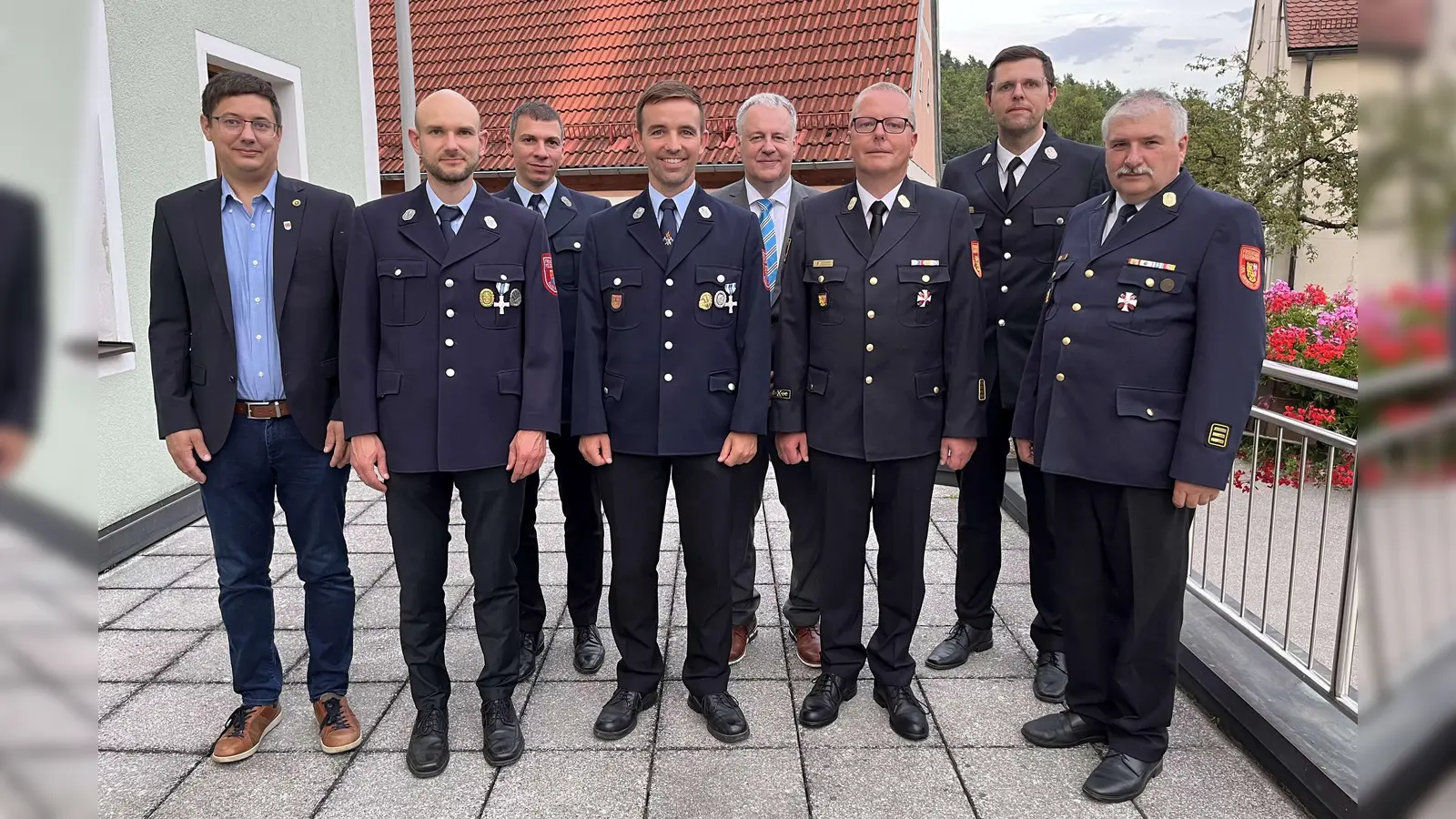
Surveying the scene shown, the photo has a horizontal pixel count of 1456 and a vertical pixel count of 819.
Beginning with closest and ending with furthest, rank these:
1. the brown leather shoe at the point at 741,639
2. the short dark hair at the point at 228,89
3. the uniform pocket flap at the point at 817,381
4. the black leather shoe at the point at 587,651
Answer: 1. the short dark hair at the point at 228,89
2. the uniform pocket flap at the point at 817,381
3. the black leather shoe at the point at 587,651
4. the brown leather shoe at the point at 741,639

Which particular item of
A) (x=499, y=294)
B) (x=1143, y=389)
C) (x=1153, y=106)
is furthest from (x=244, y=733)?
(x=1153, y=106)

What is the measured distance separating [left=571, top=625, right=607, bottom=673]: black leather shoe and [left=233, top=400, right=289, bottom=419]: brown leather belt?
1.57 meters

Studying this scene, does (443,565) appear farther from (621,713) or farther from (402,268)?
(402,268)

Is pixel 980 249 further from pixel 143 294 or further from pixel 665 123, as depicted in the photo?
pixel 143 294

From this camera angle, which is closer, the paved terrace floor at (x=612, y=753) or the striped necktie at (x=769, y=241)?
the paved terrace floor at (x=612, y=753)

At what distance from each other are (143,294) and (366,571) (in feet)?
7.34

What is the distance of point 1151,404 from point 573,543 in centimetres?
236

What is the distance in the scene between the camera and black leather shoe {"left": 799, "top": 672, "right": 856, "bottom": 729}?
138 inches

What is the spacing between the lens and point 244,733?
332 centimetres

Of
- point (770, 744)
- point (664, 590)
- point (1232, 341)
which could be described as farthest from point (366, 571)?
point (1232, 341)

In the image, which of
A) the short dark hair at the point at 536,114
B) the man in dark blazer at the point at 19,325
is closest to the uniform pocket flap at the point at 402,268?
the short dark hair at the point at 536,114

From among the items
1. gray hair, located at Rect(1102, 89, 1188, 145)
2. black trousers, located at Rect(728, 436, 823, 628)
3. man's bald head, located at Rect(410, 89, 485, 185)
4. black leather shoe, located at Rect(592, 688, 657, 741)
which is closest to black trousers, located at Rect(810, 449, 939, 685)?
black trousers, located at Rect(728, 436, 823, 628)

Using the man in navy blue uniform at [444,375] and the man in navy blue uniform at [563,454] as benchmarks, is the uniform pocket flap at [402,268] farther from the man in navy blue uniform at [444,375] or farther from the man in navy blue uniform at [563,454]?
the man in navy blue uniform at [563,454]

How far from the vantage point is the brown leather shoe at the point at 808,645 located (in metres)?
4.06
